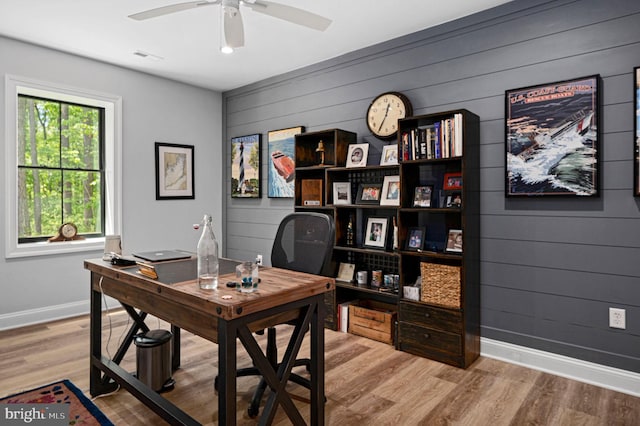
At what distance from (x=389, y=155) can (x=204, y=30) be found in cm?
194

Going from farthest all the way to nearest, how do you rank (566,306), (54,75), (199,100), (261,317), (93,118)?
1. (199,100)
2. (93,118)
3. (54,75)
4. (566,306)
5. (261,317)

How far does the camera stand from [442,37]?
10.7ft

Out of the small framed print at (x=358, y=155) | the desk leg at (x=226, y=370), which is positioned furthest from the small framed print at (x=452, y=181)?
the desk leg at (x=226, y=370)

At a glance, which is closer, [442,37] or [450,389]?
[450,389]

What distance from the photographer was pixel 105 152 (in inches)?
171

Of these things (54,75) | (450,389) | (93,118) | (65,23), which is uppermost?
(65,23)

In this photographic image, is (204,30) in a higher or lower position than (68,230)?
higher

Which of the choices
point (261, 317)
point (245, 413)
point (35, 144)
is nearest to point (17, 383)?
point (245, 413)

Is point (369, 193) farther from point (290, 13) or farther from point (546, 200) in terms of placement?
point (290, 13)

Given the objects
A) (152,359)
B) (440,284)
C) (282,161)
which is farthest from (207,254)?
(282,161)

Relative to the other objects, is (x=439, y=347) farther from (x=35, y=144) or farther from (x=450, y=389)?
(x=35, y=144)

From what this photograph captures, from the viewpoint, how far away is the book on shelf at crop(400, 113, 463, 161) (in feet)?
9.39

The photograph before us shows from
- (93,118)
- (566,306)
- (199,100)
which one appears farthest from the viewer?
(199,100)

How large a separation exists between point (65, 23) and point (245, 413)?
3.36 metres
